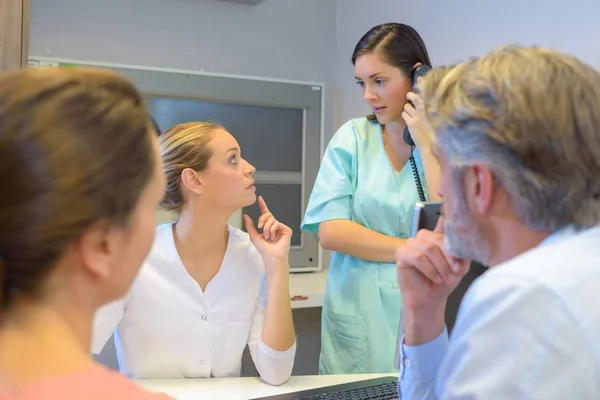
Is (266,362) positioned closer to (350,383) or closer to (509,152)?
(350,383)

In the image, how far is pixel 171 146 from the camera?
1725 mm

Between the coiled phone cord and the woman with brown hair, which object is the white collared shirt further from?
the coiled phone cord

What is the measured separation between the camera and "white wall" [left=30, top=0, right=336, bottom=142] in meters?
2.65

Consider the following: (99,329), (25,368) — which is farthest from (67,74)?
(99,329)

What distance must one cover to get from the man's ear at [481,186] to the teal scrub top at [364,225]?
3.31 feet

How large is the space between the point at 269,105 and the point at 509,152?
2.28 metres

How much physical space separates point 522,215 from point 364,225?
109cm

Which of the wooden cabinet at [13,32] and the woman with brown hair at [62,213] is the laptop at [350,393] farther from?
the wooden cabinet at [13,32]

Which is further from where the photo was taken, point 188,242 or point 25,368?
point 188,242

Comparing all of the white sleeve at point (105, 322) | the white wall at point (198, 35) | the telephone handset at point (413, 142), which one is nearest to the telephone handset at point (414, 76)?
the telephone handset at point (413, 142)

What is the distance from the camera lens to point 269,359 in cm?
151

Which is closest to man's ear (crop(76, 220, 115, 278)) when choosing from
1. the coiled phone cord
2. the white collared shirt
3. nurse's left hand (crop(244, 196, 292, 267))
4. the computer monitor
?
the white collared shirt

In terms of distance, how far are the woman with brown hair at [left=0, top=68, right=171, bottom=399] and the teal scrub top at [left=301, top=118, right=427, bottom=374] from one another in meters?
1.25

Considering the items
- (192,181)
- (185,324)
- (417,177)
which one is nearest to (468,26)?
(417,177)
